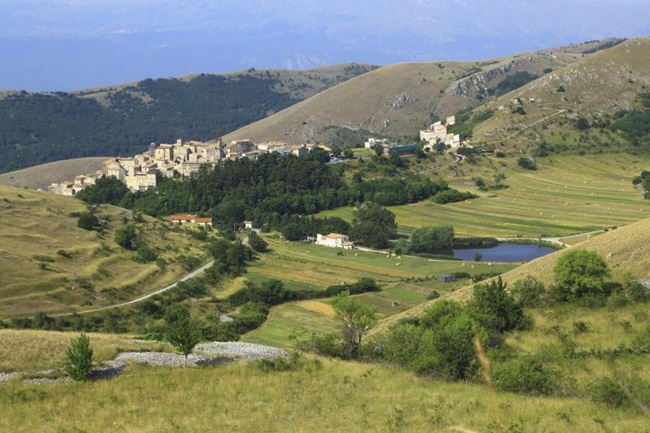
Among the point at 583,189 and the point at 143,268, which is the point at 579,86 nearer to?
the point at 583,189

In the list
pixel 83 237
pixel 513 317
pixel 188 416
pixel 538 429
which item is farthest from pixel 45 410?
pixel 83 237

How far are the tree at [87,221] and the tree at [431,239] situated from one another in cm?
3203

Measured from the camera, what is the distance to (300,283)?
71.5 m

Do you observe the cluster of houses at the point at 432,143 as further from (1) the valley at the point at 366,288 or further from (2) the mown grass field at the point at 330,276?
(2) the mown grass field at the point at 330,276

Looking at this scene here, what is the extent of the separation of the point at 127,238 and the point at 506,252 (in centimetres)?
3665

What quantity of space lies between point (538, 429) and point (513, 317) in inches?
558

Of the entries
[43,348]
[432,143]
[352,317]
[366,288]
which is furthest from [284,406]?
[432,143]

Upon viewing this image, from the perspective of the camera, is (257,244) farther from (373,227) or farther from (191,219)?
(191,219)

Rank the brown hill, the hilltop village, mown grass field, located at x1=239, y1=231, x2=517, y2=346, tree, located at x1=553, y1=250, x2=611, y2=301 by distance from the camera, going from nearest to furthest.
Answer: tree, located at x1=553, y1=250, x2=611, y2=301 < the brown hill < mown grass field, located at x1=239, y1=231, x2=517, y2=346 < the hilltop village

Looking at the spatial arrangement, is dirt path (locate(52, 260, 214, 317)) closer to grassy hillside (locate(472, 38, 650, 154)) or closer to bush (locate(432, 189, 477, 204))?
bush (locate(432, 189, 477, 204))

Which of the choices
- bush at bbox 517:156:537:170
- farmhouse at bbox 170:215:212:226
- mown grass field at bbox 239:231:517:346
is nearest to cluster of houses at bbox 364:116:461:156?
bush at bbox 517:156:537:170

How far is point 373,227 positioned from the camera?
94375 millimetres

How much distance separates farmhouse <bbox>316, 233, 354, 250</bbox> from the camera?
93.4 metres

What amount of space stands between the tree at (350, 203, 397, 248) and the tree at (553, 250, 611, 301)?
54475 millimetres
